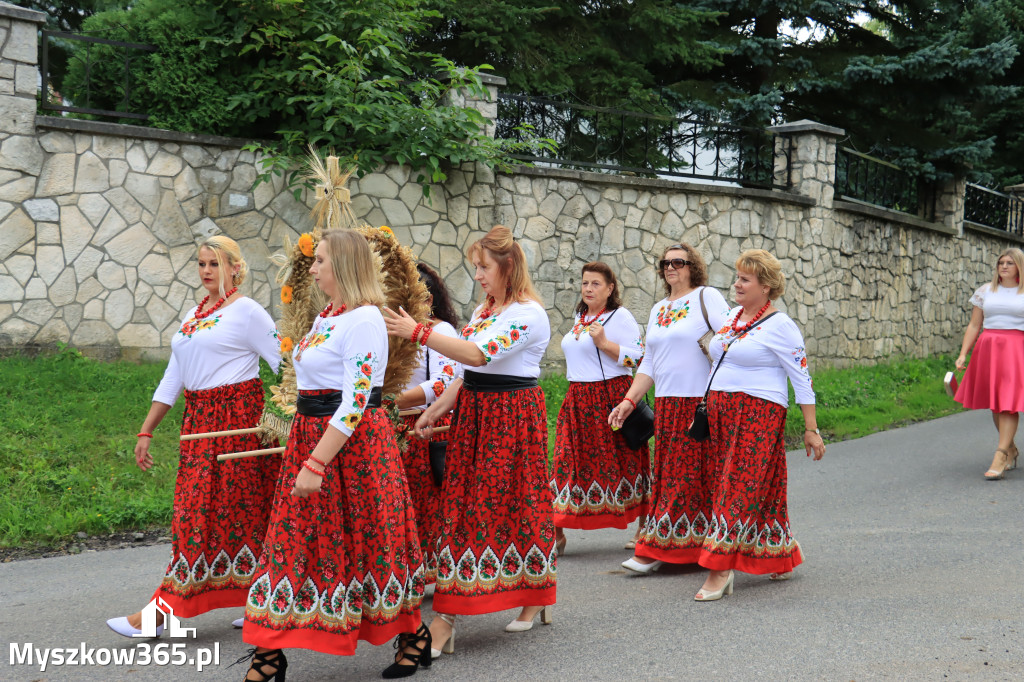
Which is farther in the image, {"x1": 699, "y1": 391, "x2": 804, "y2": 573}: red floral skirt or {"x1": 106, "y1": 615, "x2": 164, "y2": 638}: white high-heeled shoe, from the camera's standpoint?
{"x1": 699, "y1": 391, "x2": 804, "y2": 573}: red floral skirt

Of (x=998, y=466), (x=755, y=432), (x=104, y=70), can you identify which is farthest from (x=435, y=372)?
(x=104, y=70)

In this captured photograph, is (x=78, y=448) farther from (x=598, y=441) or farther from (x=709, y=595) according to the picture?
(x=709, y=595)

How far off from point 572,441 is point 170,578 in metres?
2.78

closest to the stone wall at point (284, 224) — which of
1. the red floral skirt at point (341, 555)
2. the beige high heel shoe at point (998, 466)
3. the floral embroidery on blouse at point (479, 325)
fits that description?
the beige high heel shoe at point (998, 466)

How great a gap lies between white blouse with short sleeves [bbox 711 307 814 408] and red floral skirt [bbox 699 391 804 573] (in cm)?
6

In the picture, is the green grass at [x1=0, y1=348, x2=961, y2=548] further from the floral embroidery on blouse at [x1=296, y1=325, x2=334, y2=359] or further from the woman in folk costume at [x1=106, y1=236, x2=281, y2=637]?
the floral embroidery on blouse at [x1=296, y1=325, x2=334, y2=359]

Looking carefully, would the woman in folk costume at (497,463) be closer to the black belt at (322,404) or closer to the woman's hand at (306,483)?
the black belt at (322,404)

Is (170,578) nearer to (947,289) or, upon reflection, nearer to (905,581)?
(905,581)

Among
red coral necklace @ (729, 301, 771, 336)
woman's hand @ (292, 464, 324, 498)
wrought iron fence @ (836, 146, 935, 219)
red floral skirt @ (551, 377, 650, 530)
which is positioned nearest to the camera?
woman's hand @ (292, 464, 324, 498)

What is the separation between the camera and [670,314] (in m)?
6.04

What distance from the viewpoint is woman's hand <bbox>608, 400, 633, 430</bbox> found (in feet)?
19.4

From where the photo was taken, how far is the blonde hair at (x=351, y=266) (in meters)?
3.92

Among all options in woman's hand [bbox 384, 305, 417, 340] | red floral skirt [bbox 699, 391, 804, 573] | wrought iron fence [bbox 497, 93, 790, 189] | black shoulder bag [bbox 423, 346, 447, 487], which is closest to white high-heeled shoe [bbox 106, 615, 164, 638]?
black shoulder bag [bbox 423, 346, 447, 487]

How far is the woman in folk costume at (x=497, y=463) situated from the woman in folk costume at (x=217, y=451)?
0.84 metres
